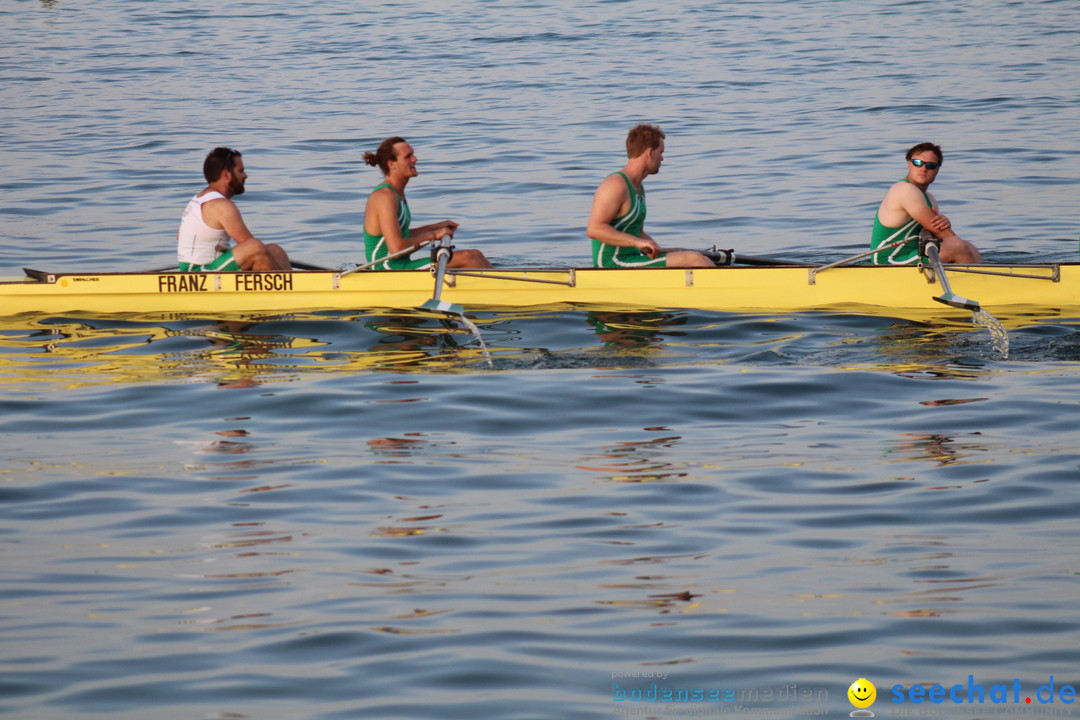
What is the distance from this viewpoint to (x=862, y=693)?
4.16m

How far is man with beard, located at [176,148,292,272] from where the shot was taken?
9.16 metres

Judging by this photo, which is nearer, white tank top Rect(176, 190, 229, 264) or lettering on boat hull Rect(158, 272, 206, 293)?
white tank top Rect(176, 190, 229, 264)

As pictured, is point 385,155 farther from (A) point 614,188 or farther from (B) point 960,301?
(B) point 960,301

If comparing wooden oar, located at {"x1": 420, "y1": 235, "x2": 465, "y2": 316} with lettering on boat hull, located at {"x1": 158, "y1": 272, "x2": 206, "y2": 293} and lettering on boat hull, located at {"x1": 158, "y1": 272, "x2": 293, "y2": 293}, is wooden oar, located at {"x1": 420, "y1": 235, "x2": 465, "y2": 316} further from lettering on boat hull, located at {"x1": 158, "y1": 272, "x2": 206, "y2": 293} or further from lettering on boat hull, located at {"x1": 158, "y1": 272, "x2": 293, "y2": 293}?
lettering on boat hull, located at {"x1": 158, "y1": 272, "x2": 206, "y2": 293}

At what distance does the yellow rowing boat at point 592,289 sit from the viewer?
9.08 meters

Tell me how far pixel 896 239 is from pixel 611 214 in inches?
81.8

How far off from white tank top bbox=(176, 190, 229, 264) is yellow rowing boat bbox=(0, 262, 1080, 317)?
5.8 inches

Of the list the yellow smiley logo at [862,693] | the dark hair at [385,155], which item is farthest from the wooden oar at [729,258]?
the yellow smiley logo at [862,693]

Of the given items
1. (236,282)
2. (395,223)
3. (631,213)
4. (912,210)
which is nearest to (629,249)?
(631,213)

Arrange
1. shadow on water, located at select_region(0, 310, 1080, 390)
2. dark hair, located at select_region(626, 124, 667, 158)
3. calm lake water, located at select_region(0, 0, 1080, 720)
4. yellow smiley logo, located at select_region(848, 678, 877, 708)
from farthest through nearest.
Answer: dark hair, located at select_region(626, 124, 667, 158), shadow on water, located at select_region(0, 310, 1080, 390), calm lake water, located at select_region(0, 0, 1080, 720), yellow smiley logo, located at select_region(848, 678, 877, 708)

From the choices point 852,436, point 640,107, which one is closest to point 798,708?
point 852,436

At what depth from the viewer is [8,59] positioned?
28.5m

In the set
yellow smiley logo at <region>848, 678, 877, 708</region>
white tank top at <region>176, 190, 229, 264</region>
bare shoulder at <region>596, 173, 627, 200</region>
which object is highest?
bare shoulder at <region>596, 173, 627, 200</region>

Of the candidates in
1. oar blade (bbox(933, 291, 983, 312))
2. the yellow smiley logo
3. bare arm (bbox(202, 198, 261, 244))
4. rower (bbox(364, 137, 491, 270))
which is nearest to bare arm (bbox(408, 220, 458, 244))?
rower (bbox(364, 137, 491, 270))
